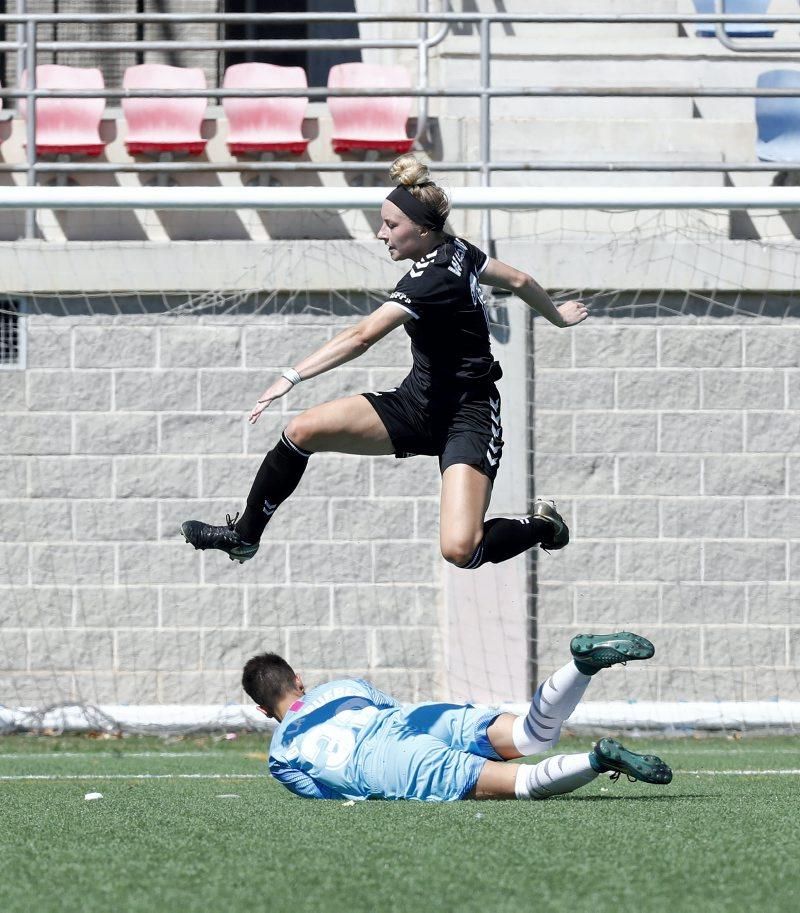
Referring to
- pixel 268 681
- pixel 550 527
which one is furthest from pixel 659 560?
pixel 268 681

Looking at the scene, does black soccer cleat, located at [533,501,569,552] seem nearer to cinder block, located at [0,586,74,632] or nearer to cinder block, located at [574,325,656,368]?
cinder block, located at [574,325,656,368]

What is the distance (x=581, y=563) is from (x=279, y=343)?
2.45m

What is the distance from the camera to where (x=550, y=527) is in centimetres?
561

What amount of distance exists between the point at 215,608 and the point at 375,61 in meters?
5.33

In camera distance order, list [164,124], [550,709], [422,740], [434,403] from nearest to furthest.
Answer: [422,740] < [550,709] < [434,403] < [164,124]

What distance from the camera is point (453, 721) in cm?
505

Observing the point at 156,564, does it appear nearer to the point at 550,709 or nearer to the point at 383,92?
the point at 383,92

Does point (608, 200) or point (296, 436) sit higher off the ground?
point (608, 200)

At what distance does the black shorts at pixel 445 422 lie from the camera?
534cm

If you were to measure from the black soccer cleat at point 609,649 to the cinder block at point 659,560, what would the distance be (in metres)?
4.54

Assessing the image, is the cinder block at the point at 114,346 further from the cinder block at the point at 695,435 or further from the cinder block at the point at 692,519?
the cinder block at the point at 692,519

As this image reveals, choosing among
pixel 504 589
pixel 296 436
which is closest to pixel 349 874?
pixel 296 436

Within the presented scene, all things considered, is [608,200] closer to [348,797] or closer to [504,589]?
[504,589]

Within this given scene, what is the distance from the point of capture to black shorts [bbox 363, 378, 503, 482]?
5.34m
